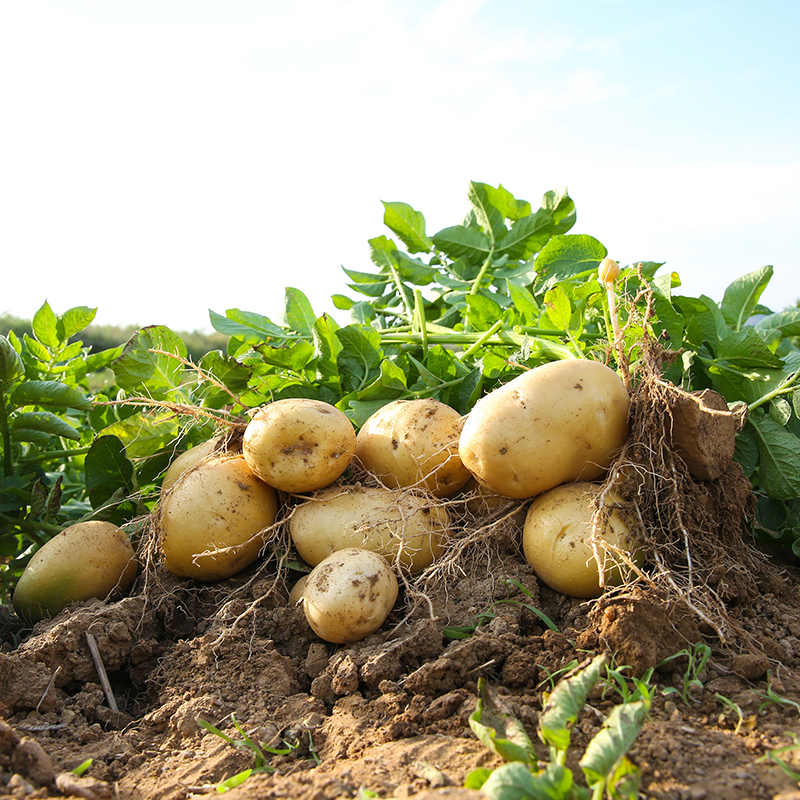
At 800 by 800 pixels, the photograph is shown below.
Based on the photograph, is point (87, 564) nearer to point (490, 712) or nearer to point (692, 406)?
point (490, 712)

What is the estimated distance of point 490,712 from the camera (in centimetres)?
151

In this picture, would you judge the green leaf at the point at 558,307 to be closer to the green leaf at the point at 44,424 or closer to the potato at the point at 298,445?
the potato at the point at 298,445

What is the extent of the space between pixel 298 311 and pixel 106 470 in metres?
1.05

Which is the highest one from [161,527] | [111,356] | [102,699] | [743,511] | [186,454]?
[111,356]

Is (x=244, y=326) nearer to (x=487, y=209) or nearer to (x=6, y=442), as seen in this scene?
(x=6, y=442)

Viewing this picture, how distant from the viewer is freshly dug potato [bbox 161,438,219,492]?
249 centimetres

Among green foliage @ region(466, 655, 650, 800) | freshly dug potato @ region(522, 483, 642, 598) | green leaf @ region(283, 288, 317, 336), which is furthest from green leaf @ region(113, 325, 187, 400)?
green foliage @ region(466, 655, 650, 800)

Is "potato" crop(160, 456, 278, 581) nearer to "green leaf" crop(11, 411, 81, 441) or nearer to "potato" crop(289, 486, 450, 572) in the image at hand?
"potato" crop(289, 486, 450, 572)

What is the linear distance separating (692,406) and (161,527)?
1.69 m

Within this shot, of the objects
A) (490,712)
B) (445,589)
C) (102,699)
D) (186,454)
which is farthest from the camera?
(186,454)

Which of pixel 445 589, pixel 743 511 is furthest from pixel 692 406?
pixel 445 589

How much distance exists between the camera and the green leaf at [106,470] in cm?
262

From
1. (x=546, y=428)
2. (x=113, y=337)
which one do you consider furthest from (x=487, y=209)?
(x=113, y=337)

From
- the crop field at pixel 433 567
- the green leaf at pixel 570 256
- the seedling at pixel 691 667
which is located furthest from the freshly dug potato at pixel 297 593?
the green leaf at pixel 570 256
